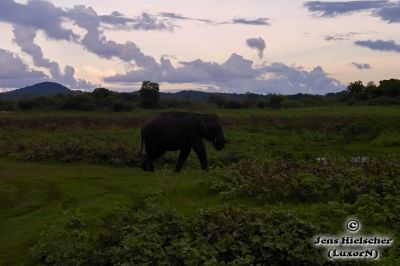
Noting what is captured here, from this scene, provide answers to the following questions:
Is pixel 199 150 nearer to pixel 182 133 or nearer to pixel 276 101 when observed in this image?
pixel 182 133

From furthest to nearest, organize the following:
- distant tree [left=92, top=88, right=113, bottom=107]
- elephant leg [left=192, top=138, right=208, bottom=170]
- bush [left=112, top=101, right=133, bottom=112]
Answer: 1. distant tree [left=92, top=88, right=113, bottom=107]
2. bush [left=112, top=101, right=133, bottom=112]
3. elephant leg [left=192, top=138, right=208, bottom=170]

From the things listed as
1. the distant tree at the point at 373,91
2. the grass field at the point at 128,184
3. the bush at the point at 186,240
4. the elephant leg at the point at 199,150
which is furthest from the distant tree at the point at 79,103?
the bush at the point at 186,240

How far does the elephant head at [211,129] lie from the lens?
59.2ft

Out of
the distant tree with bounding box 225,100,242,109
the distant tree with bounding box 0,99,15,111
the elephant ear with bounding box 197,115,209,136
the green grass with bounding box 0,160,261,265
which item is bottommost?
the green grass with bounding box 0,160,261,265

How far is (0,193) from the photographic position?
14867mm

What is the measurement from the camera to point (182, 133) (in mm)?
17812

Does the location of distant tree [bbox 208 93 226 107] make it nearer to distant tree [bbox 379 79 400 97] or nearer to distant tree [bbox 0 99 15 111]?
distant tree [bbox 379 79 400 97]

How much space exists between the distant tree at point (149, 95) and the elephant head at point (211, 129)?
43.8 metres

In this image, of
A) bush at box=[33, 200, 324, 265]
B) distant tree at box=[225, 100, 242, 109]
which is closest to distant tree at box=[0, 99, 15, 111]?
distant tree at box=[225, 100, 242, 109]

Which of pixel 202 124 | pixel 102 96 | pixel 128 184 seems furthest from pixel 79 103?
pixel 128 184

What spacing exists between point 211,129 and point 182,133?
1003 millimetres

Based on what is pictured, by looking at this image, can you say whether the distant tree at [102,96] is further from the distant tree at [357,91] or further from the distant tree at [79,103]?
the distant tree at [357,91]

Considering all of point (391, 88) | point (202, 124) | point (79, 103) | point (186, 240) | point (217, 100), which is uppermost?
point (391, 88)

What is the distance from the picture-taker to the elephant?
17.8 meters
